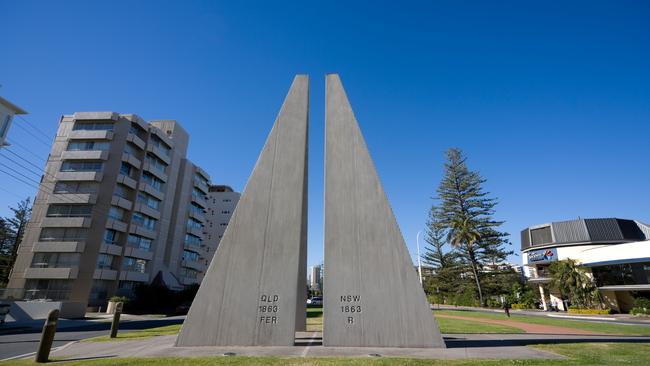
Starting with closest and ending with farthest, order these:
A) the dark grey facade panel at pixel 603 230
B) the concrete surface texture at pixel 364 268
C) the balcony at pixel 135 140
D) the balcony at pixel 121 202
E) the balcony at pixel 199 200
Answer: the concrete surface texture at pixel 364 268, the balcony at pixel 121 202, the balcony at pixel 135 140, the dark grey facade panel at pixel 603 230, the balcony at pixel 199 200

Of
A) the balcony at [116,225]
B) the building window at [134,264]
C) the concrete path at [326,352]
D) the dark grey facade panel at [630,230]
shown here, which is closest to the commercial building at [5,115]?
the balcony at [116,225]

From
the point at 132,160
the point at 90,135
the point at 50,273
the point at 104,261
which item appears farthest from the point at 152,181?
the point at 50,273

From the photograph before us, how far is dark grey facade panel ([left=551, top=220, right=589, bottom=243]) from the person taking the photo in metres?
43.6

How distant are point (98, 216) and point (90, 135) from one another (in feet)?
32.4

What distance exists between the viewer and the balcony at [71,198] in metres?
33.3

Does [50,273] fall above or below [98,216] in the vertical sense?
below

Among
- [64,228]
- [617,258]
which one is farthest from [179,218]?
[617,258]

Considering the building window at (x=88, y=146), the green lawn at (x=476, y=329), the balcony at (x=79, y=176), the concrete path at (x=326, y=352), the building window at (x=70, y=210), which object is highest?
the building window at (x=88, y=146)

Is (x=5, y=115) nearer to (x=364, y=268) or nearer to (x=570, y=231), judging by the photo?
(x=364, y=268)

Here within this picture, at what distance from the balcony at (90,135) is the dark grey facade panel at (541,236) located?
205 feet

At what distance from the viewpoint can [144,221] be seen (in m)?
39.3

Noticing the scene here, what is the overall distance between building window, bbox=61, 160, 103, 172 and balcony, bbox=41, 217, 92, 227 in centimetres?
577

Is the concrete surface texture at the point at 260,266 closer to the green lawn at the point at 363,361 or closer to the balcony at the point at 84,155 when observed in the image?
the green lawn at the point at 363,361

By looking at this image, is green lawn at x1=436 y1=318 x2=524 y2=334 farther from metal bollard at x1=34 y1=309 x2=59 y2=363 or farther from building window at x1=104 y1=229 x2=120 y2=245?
building window at x1=104 y1=229 x2=120 y2=245
